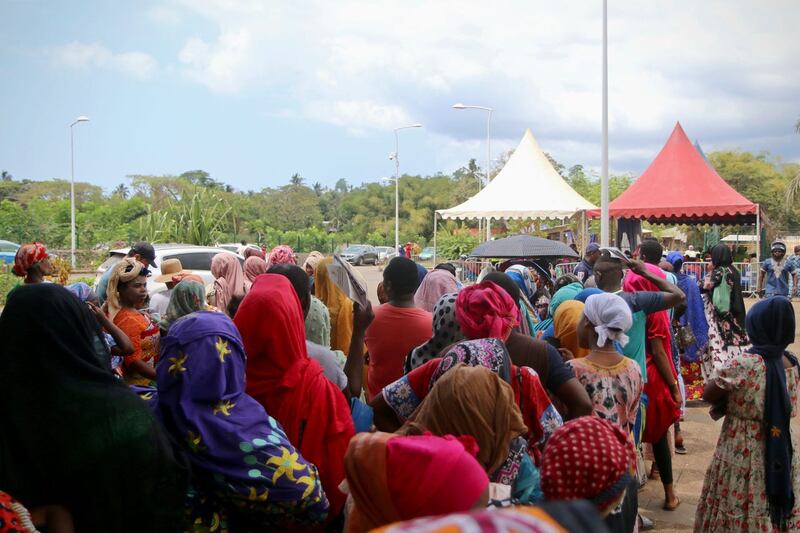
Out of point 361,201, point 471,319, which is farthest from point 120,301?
point 361,201

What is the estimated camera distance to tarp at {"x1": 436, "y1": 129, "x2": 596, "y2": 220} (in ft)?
55.4

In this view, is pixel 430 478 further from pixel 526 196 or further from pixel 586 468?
pixel 526 196

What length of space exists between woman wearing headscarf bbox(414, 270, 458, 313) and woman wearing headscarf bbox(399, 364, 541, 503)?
10.8 feet

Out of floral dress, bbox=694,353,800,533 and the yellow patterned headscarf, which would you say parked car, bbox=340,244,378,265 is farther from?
floral dress, bbox=694,353,800,533

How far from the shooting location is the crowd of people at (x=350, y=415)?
2.25 meters

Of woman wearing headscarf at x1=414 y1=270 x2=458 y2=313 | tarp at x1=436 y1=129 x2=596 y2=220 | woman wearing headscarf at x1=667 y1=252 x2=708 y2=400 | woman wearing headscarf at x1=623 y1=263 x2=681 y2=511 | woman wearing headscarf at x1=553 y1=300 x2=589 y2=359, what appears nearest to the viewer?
woman wearing headscarf at x1=553 y1=300 x2=589 y2=359

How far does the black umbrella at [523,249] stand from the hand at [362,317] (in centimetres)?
631

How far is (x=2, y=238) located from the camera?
3803cm

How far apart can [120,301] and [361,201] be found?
3065 inches

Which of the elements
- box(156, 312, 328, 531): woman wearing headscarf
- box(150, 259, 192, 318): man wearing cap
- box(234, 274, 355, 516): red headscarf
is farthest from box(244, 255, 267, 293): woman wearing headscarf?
box(156, 312, 328, 531): woman wearing headscarf

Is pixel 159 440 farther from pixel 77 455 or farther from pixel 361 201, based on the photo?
pixel 361 201

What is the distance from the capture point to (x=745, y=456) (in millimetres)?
4238

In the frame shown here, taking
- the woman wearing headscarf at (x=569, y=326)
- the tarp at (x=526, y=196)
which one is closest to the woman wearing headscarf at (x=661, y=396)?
the woman wearing headscarf at (x=569, y=326)

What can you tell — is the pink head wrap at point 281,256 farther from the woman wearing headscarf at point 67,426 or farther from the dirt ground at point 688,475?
the woman wearing headscarf at point 67,426
